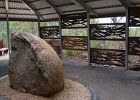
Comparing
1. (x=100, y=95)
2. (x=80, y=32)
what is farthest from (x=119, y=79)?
(x=80, y=32)

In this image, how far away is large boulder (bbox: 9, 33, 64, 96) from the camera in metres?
3.84

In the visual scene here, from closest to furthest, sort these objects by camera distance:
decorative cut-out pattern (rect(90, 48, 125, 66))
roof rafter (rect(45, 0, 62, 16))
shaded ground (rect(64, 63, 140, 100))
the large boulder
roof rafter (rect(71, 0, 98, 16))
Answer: the large boulder < shaded ground (rect(64, 63, 140, 100)) < decorative cut-out pattern (rect(90, 48, 125, 66)) < roof rafter (rect(71, 0, 98, 16)) < roof rafter (rect(45, 0, 62, 16))

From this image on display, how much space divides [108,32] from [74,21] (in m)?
1.74

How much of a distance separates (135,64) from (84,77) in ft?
8.43

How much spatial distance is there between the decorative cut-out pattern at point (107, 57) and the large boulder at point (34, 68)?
143 inches

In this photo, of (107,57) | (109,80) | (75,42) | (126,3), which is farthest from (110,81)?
(75,42)

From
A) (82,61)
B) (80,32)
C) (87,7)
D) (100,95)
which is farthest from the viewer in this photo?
(80,32)

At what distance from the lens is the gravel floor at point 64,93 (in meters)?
3.87

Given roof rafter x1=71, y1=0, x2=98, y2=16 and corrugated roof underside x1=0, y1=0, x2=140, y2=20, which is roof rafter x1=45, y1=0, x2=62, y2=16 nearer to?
corrugated roof underside x1=0, y1=0, x2=140, y2=20

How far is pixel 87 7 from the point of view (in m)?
7.65

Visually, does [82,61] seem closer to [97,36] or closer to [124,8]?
[97,36]

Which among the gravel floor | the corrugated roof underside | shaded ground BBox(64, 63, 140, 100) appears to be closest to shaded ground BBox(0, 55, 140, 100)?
shaded ground BBox(64, 63, 140, 100)

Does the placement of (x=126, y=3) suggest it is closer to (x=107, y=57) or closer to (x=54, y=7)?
(x=107, y=57)

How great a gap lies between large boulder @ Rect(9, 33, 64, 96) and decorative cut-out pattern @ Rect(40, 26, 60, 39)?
5125 mm
